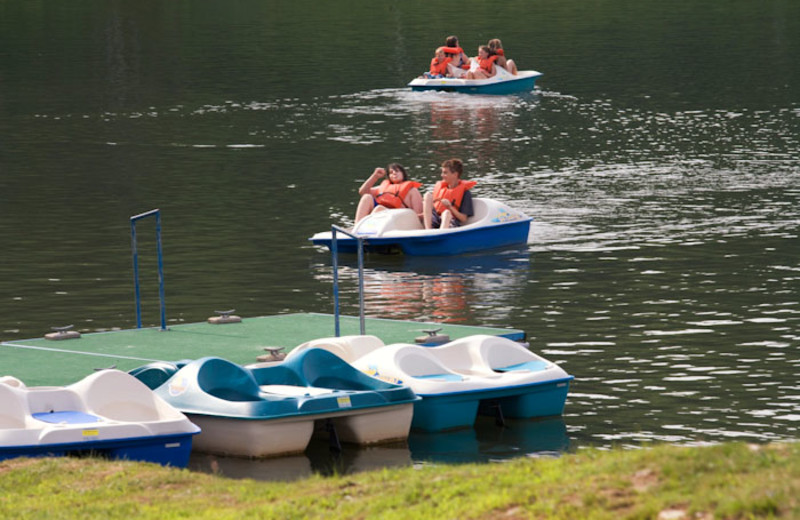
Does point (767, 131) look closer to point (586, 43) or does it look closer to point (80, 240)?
point (80, 240)

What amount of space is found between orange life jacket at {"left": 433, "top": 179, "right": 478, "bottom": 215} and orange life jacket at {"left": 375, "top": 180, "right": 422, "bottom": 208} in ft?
1.27

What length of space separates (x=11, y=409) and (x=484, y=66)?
3360cm

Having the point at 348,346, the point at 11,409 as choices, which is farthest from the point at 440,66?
the point at 11,409

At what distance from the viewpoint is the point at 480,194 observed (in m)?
28.8

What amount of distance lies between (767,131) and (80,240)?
18.4 m

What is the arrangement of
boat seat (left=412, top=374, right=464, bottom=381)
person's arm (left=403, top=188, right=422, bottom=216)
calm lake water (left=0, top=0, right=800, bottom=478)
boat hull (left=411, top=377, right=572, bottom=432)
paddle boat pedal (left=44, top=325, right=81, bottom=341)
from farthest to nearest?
person's arm (left=403, top=188, right=422, bottom=216) → paddle boat pedal (left=44, top=325, right=81, bottom=341) → calm lake water (left=0, top=0, right=800, bottom=478) → boat seat (left=412, top=374, right=464, bottom=381) → boat hull (left=411, top=377, right=572, bottom=432)

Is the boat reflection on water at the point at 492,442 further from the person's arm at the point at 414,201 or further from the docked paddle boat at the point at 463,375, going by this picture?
the person's arm at the point at 414,201

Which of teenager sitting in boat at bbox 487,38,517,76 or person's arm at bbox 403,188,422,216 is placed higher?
teenager sitting in boat at bbox 487,38,517,76

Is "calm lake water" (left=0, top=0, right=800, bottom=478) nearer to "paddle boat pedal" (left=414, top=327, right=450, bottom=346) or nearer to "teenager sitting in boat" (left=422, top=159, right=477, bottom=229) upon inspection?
"teenager sitting in boat" (left=422, top=159, right=477, bottom=229)

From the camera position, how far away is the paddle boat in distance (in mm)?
44656

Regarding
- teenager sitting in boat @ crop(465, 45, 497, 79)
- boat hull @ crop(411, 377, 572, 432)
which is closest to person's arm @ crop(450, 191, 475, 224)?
boat hull @ crop(411, 377, 572, 432)

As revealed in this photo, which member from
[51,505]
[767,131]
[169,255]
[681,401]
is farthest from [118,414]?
[767,131]

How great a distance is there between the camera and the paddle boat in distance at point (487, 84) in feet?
147

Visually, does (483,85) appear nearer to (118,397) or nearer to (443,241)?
(443,241)
